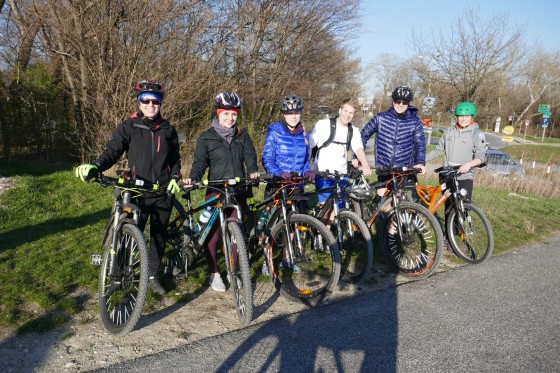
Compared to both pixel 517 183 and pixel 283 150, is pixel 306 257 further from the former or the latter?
pixel 517 183

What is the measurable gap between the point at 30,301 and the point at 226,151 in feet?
7.30

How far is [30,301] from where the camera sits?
12.1ft

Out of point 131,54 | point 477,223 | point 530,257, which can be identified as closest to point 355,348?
point 477,223

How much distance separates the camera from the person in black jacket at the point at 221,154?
13.2 ft

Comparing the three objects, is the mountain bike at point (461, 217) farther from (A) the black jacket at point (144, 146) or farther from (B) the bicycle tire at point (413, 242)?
(A) the black jacket at point (144, 146)

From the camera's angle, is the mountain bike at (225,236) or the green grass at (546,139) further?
the green grass at (546,139)


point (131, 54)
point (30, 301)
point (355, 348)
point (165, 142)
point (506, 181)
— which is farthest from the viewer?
point (506, 181)

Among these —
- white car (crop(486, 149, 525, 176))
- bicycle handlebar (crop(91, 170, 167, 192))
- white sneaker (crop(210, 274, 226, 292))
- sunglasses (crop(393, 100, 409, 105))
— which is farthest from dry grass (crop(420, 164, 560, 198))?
bicycle handlebar (crop(91, 170, 167, 192))

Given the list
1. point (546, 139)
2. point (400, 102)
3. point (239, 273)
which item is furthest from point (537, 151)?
point (239, 273)

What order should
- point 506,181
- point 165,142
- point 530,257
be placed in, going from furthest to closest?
1. point 506,181
2. point 530,257
3. point 165,142

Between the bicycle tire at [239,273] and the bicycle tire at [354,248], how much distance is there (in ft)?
3.85

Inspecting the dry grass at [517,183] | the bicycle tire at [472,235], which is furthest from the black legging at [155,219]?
the dry grass at [517,183]

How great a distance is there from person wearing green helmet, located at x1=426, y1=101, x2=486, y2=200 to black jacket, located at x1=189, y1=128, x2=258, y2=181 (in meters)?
3.02

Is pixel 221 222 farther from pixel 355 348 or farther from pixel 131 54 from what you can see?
pixel 131 54
